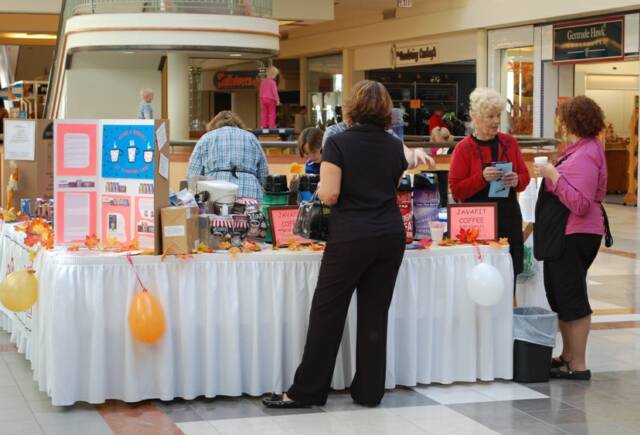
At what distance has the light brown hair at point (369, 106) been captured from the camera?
5.13 m

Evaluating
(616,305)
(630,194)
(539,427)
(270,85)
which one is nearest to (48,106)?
(270,85)

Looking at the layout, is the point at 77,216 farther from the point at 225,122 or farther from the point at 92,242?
the point at 225,122

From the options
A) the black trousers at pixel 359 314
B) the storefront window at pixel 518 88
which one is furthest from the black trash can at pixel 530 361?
the storefront window at pixel 518 88

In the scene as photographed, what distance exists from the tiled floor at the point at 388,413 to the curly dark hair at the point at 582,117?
1333 mm

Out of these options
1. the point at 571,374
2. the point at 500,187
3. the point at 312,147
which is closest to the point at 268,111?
the point at 312,147

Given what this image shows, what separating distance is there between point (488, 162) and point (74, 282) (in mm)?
2308

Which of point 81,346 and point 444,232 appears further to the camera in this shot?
point 444,232

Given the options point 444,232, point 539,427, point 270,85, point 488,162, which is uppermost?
point 270,85

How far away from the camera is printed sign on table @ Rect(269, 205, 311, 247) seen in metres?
5.63

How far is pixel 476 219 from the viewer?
590cm

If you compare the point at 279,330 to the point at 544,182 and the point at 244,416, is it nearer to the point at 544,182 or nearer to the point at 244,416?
the point at 244,416

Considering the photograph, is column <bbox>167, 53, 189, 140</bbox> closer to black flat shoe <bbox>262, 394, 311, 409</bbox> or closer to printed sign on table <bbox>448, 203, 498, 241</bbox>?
printed sign on table <bbox>448, 203, 498, 241</bbox>

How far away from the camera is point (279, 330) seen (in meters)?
5.41

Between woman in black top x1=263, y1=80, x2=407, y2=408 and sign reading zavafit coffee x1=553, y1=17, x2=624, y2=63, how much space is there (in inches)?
581
